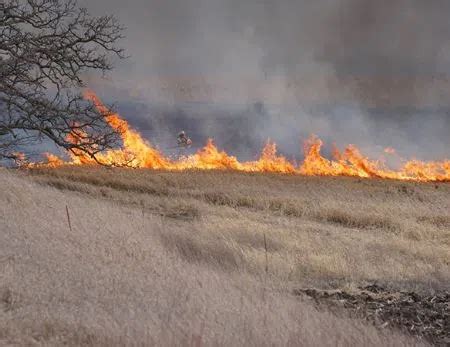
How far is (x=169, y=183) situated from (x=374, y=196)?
928cm

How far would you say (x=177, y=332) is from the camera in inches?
253

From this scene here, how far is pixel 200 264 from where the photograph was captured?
12023mm

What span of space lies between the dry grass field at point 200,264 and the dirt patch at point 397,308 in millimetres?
409

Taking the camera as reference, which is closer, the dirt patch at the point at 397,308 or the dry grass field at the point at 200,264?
the dry grass field at the point at 200,264

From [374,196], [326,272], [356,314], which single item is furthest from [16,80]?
[374,196]

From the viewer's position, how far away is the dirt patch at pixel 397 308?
866cm

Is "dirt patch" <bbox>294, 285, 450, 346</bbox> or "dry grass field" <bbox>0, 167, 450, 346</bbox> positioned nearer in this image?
"dry grass field" <bbox>0, 167, 450, 346</bbox>

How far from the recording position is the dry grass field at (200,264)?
670 centimetres

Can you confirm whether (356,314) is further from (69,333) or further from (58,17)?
(58,17)

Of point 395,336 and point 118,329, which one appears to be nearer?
point 118,329

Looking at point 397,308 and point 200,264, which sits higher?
point 200,264

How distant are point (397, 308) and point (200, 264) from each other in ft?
12.6

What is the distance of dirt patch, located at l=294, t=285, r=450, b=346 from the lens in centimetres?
866

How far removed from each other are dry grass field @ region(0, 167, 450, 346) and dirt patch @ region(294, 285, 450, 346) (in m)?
0.41
